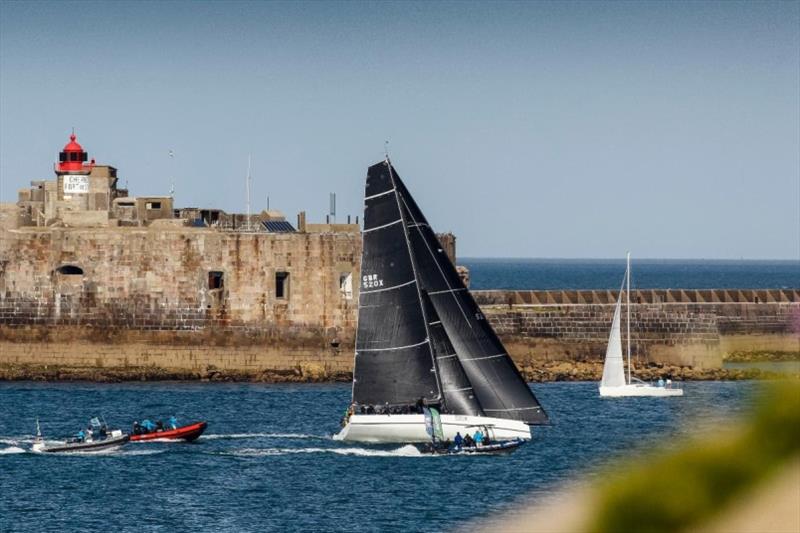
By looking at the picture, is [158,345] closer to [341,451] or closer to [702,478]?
[341,451]

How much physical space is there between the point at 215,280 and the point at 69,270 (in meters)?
6.18

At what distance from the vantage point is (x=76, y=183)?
6594 centimetres

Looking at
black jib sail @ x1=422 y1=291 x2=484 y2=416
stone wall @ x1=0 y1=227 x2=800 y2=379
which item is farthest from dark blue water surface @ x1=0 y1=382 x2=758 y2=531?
stone wall @ x1=0 y1=227 x2=800 y2=379

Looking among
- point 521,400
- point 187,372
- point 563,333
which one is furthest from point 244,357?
point 521,400

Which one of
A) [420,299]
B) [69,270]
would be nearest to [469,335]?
[420,299]

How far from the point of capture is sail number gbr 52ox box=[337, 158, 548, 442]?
43.5m

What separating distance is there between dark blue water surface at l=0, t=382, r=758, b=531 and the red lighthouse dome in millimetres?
11823

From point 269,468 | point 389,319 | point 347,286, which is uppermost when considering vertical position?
point 347,286

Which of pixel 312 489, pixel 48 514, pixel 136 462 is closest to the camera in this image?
pixel 48 514

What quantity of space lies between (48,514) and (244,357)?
1071 inches

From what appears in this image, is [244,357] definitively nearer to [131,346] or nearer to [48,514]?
[131,346]

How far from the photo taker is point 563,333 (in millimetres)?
63375

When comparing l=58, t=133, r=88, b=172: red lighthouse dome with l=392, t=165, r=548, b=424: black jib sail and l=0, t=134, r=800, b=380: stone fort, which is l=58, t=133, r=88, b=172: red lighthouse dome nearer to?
l=0, t=134, r=800, b=380: stone fort

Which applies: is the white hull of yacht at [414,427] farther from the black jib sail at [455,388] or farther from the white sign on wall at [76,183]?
the white sign on wall at [76,183]
